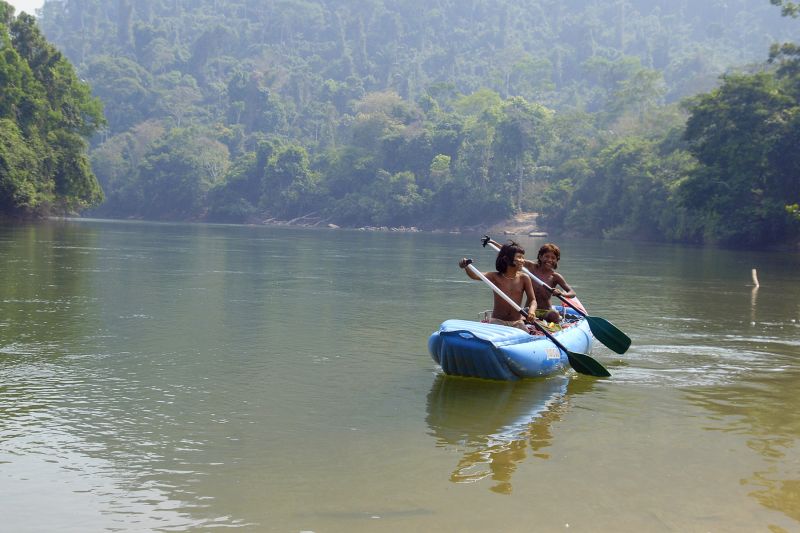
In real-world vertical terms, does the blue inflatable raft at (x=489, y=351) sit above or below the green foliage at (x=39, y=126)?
below

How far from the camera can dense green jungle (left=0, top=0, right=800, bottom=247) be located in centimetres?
5156

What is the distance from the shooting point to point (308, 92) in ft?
509

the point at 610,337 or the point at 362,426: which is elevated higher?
the point at 610,337

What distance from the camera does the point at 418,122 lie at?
114m

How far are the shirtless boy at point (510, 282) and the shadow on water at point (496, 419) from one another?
0.97 m

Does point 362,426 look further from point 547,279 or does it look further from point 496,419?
point 547,279

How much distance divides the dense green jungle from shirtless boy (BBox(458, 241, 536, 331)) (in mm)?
16178

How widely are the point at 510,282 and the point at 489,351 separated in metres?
1.69

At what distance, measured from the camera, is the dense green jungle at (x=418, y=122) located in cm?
5156

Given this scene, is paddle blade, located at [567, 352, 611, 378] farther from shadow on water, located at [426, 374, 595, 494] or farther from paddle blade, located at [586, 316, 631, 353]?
paddle blade, located at [586, 316, 631, 353]

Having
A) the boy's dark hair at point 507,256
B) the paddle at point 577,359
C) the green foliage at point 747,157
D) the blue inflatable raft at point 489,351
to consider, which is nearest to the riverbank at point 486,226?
the green foliage at point 747,157

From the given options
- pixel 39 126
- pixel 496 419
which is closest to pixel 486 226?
pixel 39 126

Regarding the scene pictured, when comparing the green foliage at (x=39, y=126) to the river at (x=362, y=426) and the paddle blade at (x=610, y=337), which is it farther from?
the paddle blade at (x=610, y=337)

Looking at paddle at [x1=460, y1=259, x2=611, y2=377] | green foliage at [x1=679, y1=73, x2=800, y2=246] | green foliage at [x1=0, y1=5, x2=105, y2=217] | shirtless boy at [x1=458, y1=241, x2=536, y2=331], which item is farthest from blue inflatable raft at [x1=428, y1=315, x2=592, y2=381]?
green foliage at [x1=0, y1=5, x2=105, y2=217]
